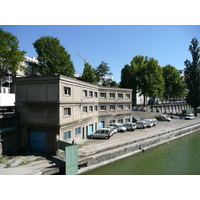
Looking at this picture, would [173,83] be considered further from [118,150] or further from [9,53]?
[9,53]

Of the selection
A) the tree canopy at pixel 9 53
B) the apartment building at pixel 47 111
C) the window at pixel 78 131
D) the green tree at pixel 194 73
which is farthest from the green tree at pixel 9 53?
the green tree at pixel 194 73

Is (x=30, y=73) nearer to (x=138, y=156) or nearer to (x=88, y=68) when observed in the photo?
(x=88, y=68)

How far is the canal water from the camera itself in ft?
55.6

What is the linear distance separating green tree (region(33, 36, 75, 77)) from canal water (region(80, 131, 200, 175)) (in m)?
32.1

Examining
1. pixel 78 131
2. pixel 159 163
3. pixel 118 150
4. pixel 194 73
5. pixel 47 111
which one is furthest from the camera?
pixel 194 73

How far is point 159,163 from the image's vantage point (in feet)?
63.8

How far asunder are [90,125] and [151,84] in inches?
1244

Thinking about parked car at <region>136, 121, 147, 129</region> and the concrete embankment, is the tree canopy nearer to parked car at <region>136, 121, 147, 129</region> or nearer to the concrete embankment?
the concrete embankment

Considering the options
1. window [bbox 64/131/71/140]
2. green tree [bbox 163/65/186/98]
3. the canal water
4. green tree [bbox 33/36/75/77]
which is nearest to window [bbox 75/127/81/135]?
window [bbox 64/131/71/140]

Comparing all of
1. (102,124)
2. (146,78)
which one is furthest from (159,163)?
(146,78)

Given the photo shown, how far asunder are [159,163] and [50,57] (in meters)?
37.9

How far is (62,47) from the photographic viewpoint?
157 feet

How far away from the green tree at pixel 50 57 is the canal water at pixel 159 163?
32076 mm

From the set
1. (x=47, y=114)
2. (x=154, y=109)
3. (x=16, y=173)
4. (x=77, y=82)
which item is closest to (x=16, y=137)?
(x=47, y=114)
